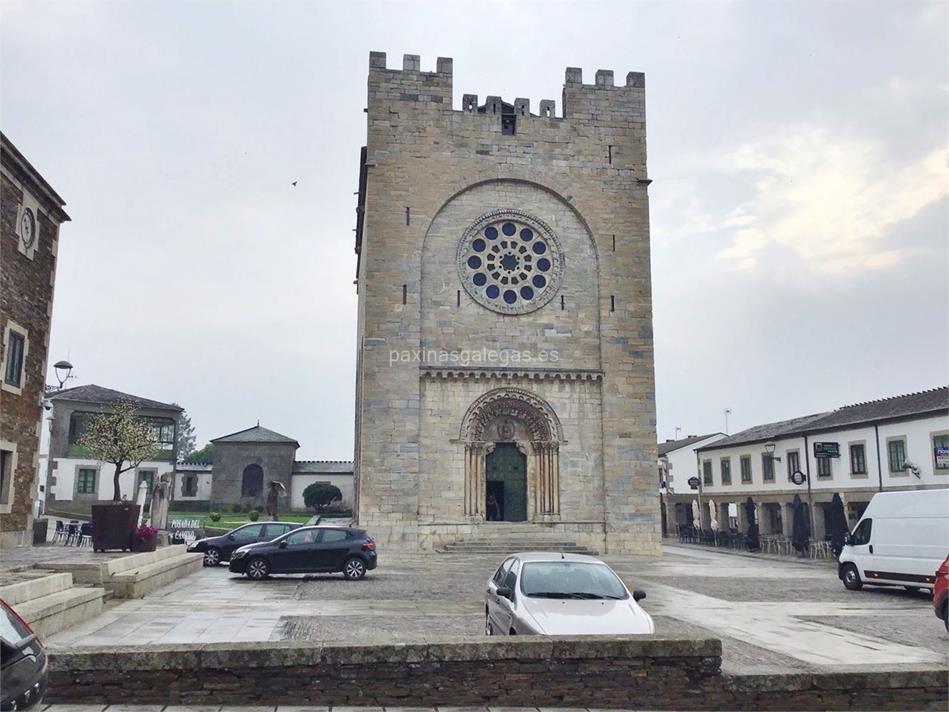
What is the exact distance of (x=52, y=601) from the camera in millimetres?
10648

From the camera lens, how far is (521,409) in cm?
2833

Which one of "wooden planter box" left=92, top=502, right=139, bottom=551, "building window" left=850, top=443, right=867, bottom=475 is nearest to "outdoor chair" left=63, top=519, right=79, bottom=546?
"wooden planter box" left=92, top=502, right=139, bottom=551

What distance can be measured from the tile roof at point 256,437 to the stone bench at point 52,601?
137 feet

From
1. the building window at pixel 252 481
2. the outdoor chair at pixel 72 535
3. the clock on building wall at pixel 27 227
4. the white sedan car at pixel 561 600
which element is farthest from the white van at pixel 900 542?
the building window at pixel 252 481

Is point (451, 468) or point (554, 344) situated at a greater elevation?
point (554, 344)

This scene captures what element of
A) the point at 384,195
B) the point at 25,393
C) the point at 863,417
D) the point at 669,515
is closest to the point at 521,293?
the point at 384,195

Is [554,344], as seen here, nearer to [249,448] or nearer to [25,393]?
[25,393]

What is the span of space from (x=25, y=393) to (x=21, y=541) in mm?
4112

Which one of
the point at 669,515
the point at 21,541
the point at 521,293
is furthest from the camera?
the point at 669,515

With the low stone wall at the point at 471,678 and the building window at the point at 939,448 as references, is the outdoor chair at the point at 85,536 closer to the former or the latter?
the low stone wall at the point at 471,678

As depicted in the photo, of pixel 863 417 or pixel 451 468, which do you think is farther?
pixel 863 417

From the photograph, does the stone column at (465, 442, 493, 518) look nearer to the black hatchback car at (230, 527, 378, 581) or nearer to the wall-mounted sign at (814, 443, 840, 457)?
the black hatchback car at (230, 527, 378, 581)

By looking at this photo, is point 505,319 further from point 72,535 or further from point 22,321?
point 72,535

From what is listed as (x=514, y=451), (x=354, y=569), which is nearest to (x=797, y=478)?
(x=514, y=451)
